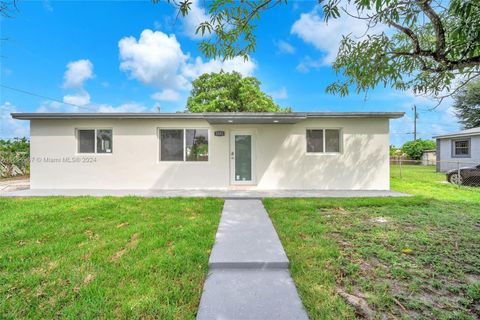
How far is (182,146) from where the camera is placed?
8516 mm

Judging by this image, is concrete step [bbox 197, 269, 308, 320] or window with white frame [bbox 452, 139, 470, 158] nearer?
concrete step [bbox 197, 269, 308, 320]

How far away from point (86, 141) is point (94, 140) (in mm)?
315

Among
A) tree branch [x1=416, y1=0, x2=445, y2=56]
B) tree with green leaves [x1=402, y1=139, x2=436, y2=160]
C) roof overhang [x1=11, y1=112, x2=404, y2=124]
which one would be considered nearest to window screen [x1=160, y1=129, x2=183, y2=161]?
roof overhang [x1=11, y1=112, x2=404, y2=124]

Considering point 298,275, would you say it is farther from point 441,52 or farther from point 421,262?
point 441,52

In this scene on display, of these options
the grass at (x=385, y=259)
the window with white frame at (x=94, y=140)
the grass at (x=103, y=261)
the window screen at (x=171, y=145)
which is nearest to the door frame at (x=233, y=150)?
the window screen at (x=171, y=145)

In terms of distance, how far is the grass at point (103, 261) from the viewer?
217 centimetres

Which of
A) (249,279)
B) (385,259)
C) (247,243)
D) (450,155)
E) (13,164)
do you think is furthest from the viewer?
(450,155)

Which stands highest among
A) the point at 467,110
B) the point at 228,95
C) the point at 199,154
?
the point at 228,95

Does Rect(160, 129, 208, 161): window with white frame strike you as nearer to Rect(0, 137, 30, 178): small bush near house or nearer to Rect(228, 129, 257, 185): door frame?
Rect(228, 129, 257, 185): door frame

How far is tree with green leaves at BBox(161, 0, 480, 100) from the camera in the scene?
2340mm

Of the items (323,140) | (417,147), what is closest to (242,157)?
(323,140)

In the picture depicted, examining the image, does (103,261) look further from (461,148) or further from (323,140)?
(461,148)

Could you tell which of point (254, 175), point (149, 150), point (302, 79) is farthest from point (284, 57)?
point (149, 150)

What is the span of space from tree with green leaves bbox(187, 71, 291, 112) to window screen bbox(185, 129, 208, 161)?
13390 millimetres
